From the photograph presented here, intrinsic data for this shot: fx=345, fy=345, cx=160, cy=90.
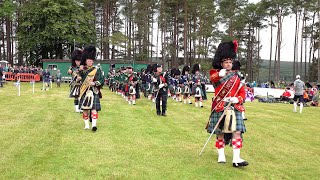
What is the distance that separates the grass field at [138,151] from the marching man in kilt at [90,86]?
2.30ft

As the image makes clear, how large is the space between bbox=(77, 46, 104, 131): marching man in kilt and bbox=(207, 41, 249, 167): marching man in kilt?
4.15 m

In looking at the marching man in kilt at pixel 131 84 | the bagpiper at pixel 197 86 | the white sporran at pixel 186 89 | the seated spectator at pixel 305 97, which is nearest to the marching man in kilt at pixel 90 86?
the marching man in kilt at pixel 131 84

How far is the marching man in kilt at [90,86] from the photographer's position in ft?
32.9

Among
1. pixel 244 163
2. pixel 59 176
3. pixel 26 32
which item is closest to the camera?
pixel 59 176

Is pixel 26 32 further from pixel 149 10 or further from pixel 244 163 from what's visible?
pixel 244 163

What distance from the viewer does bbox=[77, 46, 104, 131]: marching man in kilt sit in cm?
1004

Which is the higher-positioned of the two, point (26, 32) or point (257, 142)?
point (26, 32)

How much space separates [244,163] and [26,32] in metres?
49.4

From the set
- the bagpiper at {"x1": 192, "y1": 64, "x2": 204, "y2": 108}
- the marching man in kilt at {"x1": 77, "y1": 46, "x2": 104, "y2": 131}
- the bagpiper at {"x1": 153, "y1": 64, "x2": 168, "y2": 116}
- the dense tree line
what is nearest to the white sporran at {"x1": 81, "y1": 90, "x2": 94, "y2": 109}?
the marching man in kilt at {"x1": 77, "y1": 46, "x2": 104, "y2": 131}

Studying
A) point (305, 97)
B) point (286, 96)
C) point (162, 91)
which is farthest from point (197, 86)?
point (286, 96)

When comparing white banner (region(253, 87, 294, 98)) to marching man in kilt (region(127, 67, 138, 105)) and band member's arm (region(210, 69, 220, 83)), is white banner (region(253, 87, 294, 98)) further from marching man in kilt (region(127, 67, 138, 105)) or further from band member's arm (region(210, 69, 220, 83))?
band member's arm (region(210, 69, 220, 83))

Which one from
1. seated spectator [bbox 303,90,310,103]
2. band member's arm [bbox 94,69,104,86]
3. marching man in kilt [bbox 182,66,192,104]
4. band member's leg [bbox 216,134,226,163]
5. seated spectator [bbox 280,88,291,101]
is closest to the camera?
band member's leg [bbox 216,134,226,163]

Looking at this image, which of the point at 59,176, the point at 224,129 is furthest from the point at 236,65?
the point at 59,176

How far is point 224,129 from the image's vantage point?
6.87 metres
